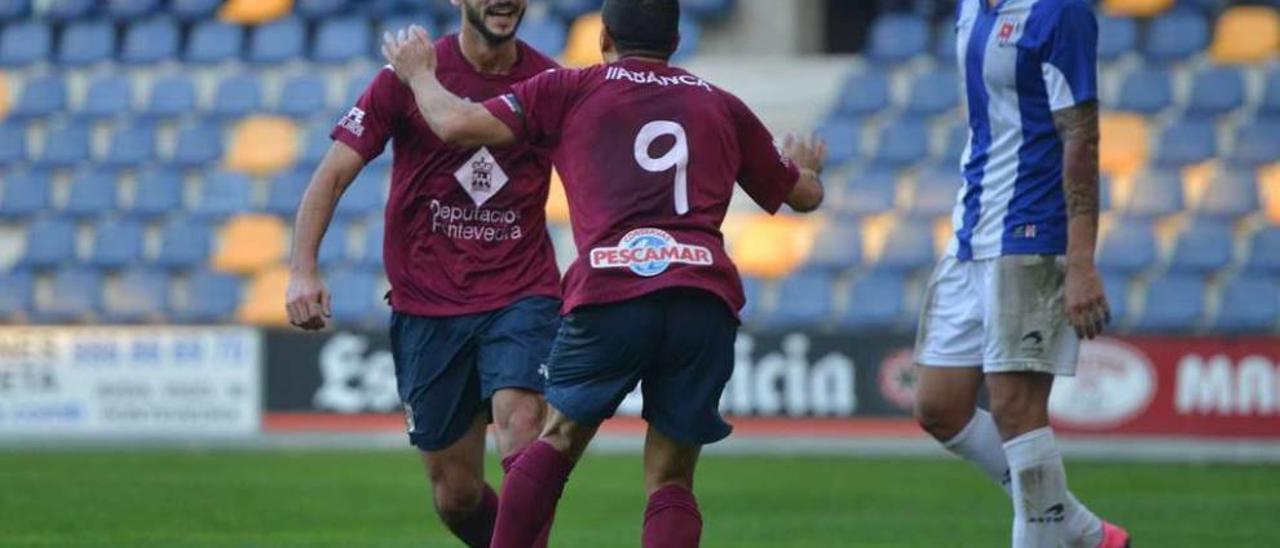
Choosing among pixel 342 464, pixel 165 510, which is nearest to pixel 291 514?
pixel 165 510

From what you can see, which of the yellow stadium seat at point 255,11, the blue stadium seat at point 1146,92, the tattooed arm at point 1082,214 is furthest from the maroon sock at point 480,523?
the yellow stadium seat at point 255,11

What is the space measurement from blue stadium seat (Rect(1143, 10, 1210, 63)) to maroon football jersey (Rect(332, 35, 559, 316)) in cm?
1208

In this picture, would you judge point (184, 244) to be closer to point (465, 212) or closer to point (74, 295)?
point (74, 295)

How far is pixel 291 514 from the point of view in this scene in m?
11.5

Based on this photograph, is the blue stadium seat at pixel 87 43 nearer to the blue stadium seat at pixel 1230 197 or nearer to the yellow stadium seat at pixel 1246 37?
the yellow stadium seat at pixel 1246 37

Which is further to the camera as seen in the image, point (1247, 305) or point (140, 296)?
point (140, 296)

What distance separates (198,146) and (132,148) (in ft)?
2.14

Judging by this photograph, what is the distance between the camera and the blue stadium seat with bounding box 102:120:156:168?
2103 cm

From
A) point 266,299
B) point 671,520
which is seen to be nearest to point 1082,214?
point 671,520

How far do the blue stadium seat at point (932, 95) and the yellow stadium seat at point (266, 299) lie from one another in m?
5.11

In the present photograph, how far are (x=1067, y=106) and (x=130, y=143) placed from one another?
15.2m

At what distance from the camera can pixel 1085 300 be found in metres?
6.88

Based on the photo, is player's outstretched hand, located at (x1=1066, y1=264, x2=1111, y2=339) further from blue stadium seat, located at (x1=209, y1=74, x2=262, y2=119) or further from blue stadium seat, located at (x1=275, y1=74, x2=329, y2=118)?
blue stadium seat, located at (x1=209, y1=74, x2=262, y2=119)

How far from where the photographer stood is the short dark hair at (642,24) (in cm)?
643
